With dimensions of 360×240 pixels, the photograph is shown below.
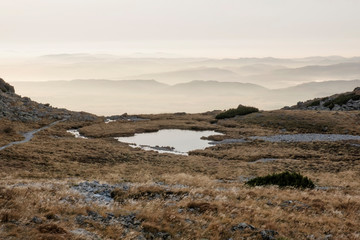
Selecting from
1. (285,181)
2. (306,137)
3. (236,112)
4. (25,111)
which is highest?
(236,112)

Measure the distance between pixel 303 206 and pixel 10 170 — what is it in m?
23.2

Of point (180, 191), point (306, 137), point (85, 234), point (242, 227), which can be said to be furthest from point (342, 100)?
point (85, 234)

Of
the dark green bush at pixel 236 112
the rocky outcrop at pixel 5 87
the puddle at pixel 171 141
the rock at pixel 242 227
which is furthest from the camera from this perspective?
the rocky outcrop at pixel 5 87

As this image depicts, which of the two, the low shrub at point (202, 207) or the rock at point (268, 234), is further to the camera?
the low shrub at point (202, 207)

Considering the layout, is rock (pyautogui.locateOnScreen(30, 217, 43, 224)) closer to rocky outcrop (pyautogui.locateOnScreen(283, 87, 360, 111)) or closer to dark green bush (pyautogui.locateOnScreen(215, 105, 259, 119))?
dark green bush (pyautogui.locateOnScreen(215, 105, 259, 119))

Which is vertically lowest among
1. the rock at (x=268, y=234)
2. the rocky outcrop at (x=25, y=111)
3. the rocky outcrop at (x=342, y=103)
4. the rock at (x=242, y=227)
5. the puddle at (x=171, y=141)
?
A: the puddle at (x=171, y=141)

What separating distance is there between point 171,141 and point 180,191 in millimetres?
38546

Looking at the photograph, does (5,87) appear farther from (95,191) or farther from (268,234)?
(268,234)

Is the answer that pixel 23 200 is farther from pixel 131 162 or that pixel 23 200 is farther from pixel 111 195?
pixel 131 162

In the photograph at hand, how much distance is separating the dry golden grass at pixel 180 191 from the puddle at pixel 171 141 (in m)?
4.28

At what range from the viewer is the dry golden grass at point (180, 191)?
10.9 meters

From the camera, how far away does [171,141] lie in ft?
182

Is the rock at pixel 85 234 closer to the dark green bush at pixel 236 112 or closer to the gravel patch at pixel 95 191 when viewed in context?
the gravel patch at pixel 95 191

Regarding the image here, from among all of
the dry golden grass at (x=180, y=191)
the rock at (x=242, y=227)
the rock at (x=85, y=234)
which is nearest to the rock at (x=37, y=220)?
the dry golden grass at (x=180, y=191)
